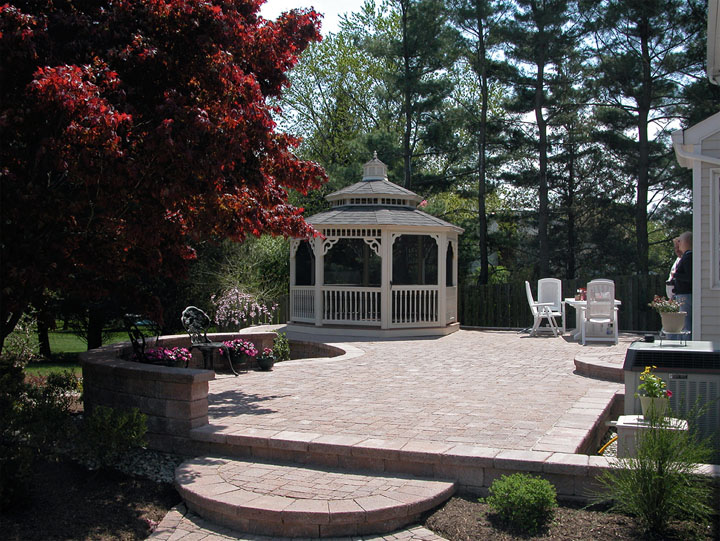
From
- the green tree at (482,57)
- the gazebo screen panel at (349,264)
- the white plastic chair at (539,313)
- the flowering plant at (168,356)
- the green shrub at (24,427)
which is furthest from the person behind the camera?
the green tree at (482,57)

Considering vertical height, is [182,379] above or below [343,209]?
below

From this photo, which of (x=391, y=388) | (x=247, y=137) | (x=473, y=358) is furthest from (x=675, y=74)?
(x=247, y=137)

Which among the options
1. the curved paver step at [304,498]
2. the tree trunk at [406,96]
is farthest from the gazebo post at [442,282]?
the curved paver step at [304,498]

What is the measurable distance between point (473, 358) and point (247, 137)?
642cm

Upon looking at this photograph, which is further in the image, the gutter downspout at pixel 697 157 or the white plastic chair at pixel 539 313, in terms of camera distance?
the white plastic chair at pixel 539 313

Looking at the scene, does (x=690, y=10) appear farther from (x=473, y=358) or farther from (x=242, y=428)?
(x=242, y=428)

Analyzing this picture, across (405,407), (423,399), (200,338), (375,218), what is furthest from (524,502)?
(375,218)

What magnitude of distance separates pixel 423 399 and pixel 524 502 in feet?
10.3

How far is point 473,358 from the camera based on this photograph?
11.0m

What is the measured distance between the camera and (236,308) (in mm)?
16688

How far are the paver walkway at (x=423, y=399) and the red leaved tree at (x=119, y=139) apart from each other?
5.88 feet

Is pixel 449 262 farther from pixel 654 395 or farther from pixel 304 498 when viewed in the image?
pixel 304 498

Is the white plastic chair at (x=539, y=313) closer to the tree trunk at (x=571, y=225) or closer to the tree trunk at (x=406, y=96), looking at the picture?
the tree trunk at (x=571, y=225)

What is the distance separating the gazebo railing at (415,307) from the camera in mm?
14555
